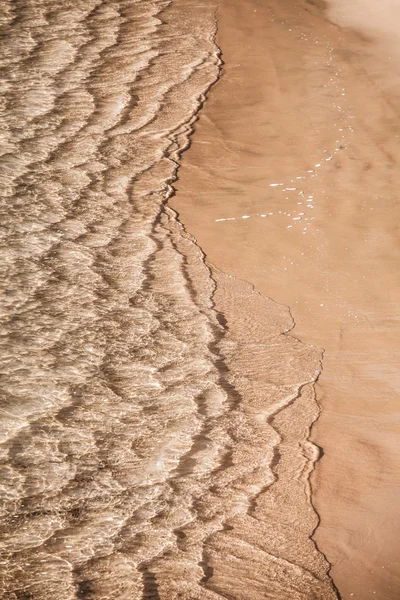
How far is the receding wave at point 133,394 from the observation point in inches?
74.7

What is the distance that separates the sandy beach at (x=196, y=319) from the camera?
1950 millimetres

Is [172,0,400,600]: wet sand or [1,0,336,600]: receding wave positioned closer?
[1,0,336,600]: receding wave

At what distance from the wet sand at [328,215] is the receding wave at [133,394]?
0.09 metres

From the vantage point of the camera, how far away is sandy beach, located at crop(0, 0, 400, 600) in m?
1.95

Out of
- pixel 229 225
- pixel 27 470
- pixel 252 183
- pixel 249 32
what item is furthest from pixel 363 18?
pixel 27 470

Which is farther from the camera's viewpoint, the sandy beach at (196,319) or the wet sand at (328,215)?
the wet sand at (328,215)

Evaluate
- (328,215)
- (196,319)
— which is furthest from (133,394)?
(328,215)

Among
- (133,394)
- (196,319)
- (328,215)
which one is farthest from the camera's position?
(328,215)

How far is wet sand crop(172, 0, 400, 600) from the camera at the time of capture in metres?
2.17

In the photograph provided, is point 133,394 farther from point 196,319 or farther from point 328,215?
point 328,215

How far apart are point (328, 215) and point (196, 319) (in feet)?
3.44

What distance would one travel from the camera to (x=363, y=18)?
5922mm

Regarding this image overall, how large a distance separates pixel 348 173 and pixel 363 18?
243 centimetres

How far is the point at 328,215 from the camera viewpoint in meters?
3.64
